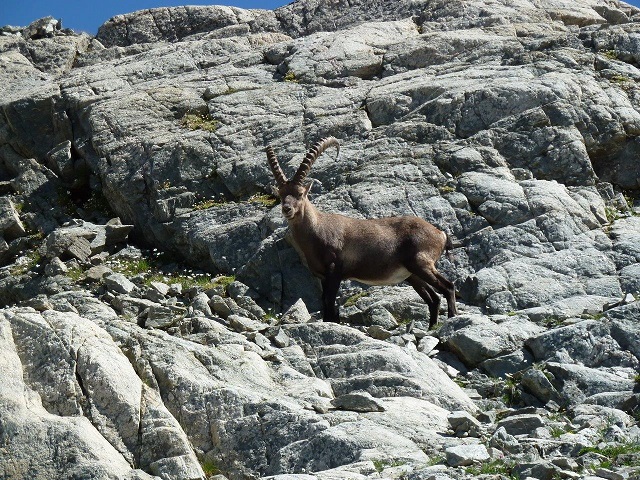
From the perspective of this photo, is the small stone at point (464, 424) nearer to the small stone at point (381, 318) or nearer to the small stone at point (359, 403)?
the small stone at point (359, 403)

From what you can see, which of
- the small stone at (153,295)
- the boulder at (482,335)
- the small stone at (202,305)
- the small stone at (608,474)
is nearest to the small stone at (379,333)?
the boulder at (482,335)

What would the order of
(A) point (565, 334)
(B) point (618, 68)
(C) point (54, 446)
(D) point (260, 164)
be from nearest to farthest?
(C) point (54, 446)
(A) point (565, 334)
(D) point (260, 164)
(B) point (618, 68)

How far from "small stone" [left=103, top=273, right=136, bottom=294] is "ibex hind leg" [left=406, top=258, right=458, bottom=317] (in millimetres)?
5427

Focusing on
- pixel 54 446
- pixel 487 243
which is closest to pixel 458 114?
pixel 487 243

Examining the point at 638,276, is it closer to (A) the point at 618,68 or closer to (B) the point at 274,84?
(A) the point at 618,68

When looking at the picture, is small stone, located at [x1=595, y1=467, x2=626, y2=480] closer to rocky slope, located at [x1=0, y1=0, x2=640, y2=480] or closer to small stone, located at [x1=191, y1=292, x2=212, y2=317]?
rocky slope, located at [x1=0, y1=0, x2=640, y2=480]

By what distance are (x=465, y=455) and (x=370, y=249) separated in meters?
9.91

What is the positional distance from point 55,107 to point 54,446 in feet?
60.7

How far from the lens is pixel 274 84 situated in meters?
26.9

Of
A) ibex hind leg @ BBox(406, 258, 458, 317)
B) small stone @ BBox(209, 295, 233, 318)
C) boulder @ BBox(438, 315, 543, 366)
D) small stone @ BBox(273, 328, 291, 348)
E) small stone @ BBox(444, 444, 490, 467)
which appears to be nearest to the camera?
small stone @ BBox(444, 444, 490, 467)

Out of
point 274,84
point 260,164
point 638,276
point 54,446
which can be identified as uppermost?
point 274,84

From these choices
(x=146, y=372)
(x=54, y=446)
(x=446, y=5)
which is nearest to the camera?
(x=54, y=446)

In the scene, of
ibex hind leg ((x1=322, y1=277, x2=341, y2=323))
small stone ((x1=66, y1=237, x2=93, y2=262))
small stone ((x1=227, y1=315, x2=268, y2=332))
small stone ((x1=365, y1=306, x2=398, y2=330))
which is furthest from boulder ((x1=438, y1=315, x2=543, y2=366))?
small stone ((x1=66, y1=237, x2=93, y2=262))

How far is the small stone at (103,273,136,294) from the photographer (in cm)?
1886
